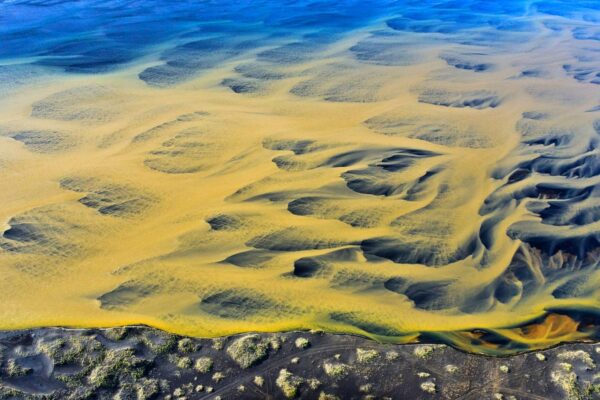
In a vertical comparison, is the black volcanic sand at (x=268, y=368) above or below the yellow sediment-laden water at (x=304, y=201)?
below

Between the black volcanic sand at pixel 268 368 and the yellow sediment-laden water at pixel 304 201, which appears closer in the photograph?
the black volcanic sand at pixel 268 368

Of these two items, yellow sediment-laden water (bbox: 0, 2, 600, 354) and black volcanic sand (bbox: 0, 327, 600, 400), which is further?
yellow sediment-laden water (bbox: 0, 2, 600, 354)

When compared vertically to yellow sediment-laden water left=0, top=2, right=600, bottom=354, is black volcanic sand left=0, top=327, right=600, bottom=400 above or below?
below

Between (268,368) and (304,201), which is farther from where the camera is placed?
(304,201)

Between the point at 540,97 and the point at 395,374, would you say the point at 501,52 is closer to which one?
the point at 540,97
